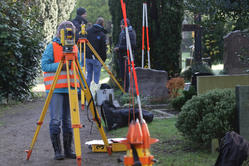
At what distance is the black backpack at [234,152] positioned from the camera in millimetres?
5031

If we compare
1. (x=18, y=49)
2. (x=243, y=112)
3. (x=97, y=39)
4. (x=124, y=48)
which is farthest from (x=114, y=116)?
(x=18, y=49)

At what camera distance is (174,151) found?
6.58 metres

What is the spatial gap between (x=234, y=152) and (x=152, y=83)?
7.34 meters

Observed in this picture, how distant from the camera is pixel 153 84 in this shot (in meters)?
12.3

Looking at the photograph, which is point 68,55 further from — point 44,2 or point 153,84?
point 44,2

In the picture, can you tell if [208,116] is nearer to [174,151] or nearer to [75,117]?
[174,151]

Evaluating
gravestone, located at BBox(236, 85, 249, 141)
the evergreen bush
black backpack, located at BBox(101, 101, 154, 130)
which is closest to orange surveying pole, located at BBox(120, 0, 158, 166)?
gravestone, located at BBox(236, 85, 249, 141)

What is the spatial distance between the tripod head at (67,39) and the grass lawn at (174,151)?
1.77 meters

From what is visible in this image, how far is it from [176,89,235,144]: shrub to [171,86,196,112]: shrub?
10.1 ft

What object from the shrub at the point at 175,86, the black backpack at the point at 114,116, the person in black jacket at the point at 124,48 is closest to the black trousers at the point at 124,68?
the person in black jacket at the point at 124,48

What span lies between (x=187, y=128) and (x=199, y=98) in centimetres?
45

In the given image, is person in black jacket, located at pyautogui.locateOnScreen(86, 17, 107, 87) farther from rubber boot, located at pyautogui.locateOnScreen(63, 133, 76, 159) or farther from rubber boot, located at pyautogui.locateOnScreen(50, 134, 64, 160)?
rubber boot, located at pyautogui.locateOnScreen(50, 134, 64, 160)

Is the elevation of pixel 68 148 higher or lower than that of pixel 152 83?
lower

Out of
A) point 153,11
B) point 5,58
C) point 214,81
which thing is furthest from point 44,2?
point 214,81
